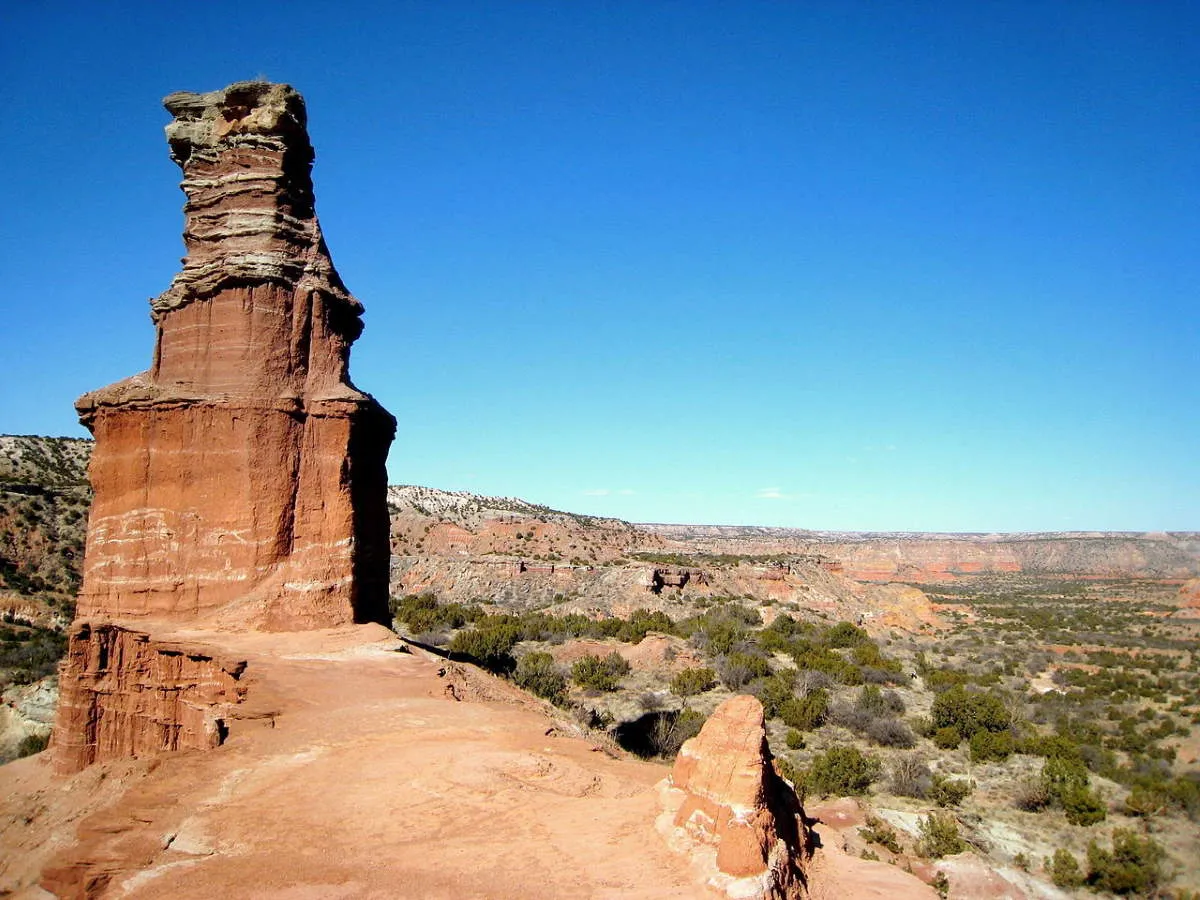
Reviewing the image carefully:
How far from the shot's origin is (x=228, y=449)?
11.9 m

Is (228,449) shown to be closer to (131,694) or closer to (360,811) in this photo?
(131,694)

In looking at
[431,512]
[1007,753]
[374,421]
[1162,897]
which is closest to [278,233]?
[374,421]

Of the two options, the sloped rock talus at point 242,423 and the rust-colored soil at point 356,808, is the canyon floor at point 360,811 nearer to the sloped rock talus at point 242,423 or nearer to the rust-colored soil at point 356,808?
the rust-colored soil at point 356,808

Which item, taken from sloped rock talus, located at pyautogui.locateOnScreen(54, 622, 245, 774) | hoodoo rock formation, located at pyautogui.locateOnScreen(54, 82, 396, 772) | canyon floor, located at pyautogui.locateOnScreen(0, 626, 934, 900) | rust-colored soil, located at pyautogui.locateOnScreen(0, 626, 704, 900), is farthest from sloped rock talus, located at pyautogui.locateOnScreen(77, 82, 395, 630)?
canyon floor, located at pyautogui.locateOnScreen(0, 626, 934, 900)

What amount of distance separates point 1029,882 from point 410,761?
9674 millimetres

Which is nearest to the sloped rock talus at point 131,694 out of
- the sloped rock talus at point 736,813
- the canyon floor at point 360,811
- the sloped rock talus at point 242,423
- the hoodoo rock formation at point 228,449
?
the hoodoo rock formation at point 228,449

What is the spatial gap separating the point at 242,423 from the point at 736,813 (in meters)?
9.88

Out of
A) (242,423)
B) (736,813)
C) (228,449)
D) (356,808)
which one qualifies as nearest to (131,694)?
(228,449)

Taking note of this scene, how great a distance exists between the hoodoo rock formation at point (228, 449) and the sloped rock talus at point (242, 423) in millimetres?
27

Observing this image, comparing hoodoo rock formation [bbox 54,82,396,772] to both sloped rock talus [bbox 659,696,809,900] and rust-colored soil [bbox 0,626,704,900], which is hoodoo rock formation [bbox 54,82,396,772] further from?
sloped rock talus [bbox 659,696,809,900]

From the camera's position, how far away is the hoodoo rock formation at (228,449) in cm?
1106

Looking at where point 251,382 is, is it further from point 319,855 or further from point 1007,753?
point 1007,753

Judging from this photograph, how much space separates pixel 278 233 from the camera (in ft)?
41.9

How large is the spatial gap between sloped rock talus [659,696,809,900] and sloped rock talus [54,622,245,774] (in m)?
6.03
